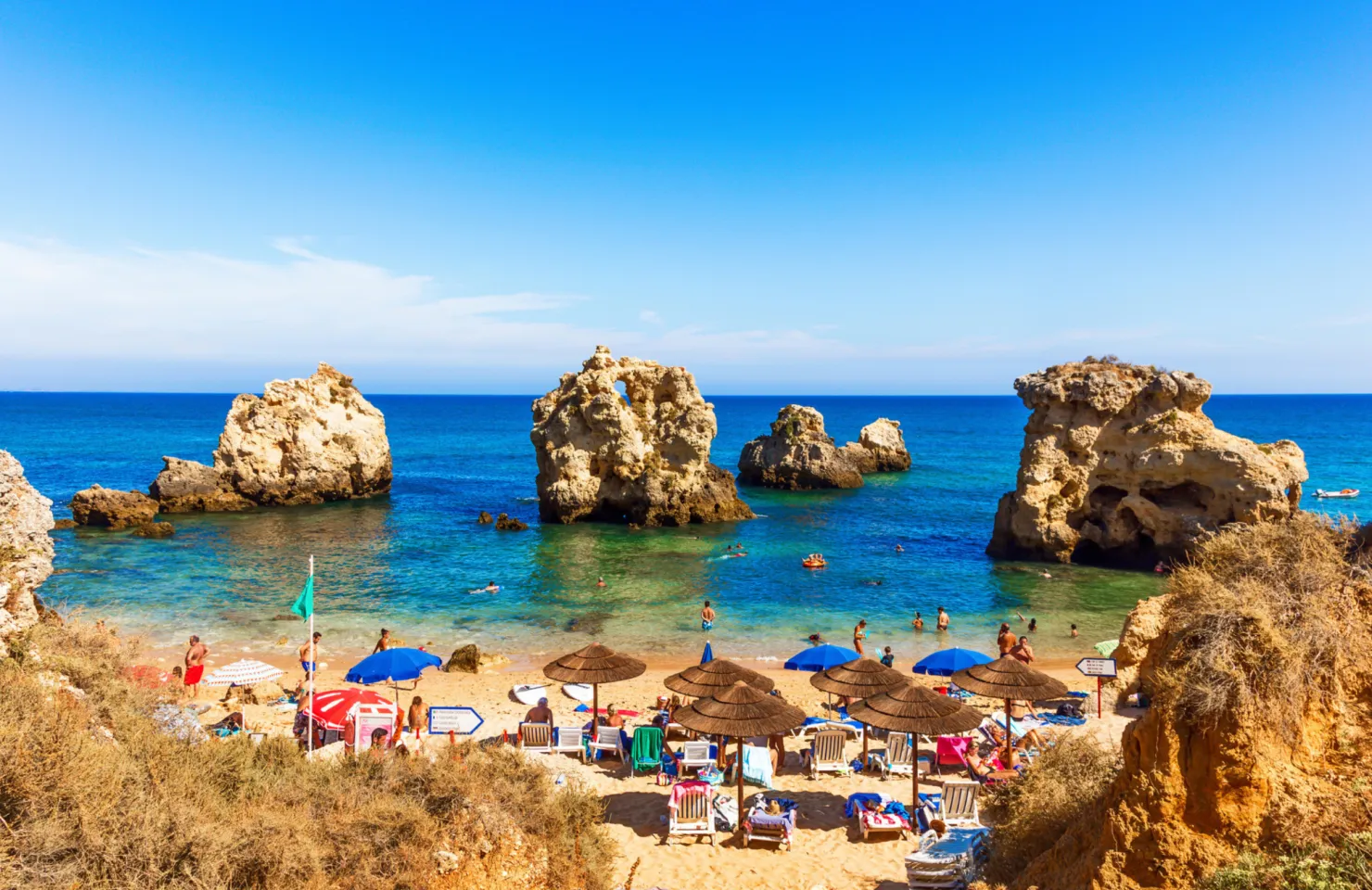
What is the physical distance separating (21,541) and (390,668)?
627 centimetres

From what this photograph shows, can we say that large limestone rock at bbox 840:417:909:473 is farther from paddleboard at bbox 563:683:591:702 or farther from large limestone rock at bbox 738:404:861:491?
paddleboard at bbox 563:683:591:702

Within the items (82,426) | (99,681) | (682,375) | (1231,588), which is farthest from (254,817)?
(82,426)

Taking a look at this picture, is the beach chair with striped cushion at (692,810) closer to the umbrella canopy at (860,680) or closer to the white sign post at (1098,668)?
the umbrella canopy at (860,680)

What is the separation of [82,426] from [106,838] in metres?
130

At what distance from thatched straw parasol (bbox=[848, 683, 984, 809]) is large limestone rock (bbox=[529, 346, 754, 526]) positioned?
2973 centimetres

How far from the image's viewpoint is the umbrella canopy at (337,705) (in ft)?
44.2

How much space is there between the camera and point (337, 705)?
13.6m

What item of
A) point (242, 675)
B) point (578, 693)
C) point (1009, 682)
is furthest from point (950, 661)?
point (242, 675)

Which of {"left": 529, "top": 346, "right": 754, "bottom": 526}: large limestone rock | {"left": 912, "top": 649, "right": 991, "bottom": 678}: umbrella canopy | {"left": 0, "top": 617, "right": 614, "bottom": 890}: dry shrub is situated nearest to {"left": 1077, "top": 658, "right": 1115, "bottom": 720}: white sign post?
{"left": 912, "top": 649, "right": 991, "bottom": 678}: umbrella canopy

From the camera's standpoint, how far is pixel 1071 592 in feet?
91.9

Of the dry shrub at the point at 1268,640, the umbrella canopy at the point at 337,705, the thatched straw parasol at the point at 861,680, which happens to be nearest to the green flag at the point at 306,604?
the umbrella canopy at the point at 337,705

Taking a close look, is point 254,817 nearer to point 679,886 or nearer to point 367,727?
point 679,886

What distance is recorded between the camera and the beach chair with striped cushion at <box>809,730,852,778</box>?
524 inches

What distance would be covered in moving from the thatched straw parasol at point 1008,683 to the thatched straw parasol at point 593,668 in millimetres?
5649
